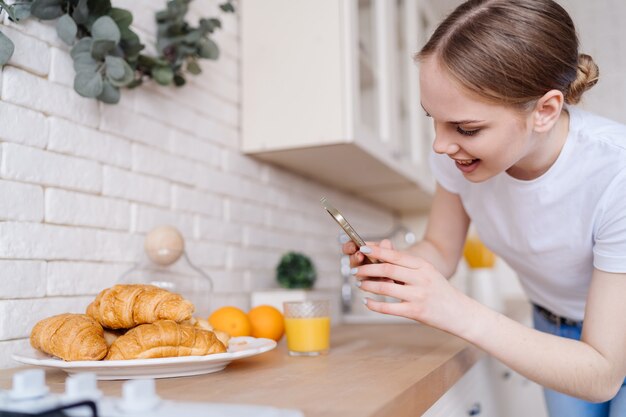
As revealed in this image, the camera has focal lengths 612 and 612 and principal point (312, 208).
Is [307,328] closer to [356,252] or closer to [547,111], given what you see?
[356,252]

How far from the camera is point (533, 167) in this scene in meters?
1.05

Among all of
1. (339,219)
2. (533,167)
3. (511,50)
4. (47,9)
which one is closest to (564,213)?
(533,167)

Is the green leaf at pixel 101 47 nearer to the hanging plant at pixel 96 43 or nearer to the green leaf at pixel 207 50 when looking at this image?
the hanging plant at pixel 96 43

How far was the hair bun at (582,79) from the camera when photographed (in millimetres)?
971

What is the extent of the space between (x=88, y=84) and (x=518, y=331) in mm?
800

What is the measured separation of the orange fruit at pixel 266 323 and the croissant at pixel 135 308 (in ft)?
1.18

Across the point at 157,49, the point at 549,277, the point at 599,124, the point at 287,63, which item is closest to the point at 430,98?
the point at 599,124

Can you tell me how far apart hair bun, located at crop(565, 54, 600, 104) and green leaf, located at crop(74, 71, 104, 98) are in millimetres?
779

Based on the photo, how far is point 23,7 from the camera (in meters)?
0.96

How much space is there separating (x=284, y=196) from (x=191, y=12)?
0.63 m

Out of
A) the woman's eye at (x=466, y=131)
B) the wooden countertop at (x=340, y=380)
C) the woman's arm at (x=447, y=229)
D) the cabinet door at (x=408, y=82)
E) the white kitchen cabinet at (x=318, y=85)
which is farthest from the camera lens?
the cabinet door at (x=408, y=82)

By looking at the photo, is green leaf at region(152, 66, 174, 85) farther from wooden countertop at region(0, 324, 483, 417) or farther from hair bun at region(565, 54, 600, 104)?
hair bun at region(565, 54, 600, 104)

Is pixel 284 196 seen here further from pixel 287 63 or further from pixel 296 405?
pixel 296 405

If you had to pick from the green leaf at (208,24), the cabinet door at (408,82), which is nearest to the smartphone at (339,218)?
the green leaf at (208,24)
